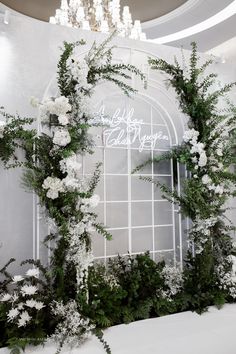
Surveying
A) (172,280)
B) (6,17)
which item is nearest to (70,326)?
(172,280)

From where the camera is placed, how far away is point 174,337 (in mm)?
2613

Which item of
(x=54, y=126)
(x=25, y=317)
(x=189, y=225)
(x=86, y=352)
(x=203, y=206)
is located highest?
(x=54, y=126)

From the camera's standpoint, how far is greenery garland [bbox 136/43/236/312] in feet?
10.4

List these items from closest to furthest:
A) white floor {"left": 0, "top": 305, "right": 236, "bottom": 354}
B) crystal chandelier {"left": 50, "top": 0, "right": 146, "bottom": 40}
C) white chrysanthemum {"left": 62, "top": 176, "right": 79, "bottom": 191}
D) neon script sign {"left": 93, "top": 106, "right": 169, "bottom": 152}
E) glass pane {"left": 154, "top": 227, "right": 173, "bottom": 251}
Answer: white floor {"left": 0, "top": 305, "right": 236, "bottom": 354}
white chrysanthemum {"left": 62, "top": 176, "right": 79, "bottom": 191}
neon script sign {"left": 93, "top": 106, "right": 169, "bottom": 152}
glass pane {"left": 154, "top": 227, "right": 173, "bottom": 251}
crystal chandelier {"left": 50, "top": 0, "right": 146, "bottom": 40}

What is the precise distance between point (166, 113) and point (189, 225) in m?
1.40

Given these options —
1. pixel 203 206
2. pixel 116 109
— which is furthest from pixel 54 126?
pixel 203 206

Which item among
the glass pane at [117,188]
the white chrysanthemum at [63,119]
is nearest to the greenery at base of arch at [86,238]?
the white chrysanthemum at [63,119]

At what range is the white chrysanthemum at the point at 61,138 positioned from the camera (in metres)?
2.54

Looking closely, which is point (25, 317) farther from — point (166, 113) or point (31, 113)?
point (166, 113)

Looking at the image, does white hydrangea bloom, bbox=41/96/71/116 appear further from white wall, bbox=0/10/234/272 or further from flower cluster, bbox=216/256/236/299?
flower cluster, bbox=216/256/236/299

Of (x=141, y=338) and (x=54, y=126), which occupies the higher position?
(x=54, y=126)

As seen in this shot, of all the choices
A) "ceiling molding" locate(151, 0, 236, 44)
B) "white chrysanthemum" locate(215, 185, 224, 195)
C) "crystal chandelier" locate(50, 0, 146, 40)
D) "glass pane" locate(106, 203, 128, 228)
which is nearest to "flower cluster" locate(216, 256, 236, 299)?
"white chrysanthemum" locate(215, 185, 224, 195)

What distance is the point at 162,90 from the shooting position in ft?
11.8

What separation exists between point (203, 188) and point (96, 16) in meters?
3.08
